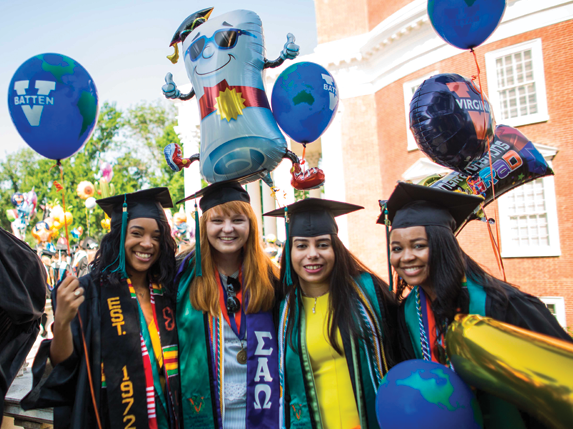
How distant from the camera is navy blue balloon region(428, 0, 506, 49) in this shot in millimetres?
2822

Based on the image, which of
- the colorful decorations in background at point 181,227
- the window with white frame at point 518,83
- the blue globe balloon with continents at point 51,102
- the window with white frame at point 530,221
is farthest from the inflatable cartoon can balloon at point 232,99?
the colorful decorations in background at point 181,227

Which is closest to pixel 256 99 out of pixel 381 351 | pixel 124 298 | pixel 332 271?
pixel 332 271

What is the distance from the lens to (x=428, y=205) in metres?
2.13

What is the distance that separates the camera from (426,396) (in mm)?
1341

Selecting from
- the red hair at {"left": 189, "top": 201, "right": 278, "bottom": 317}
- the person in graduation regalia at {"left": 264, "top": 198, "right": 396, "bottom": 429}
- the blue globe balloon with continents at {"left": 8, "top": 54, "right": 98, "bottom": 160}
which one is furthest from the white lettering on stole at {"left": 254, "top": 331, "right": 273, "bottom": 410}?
the blue globe balloon with continents at {"left": 8, "top": 54, "right": 98, "bottom": 160}

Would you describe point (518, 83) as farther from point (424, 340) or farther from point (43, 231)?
point (43, 231)

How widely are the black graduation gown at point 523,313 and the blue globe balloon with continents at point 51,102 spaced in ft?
7.62

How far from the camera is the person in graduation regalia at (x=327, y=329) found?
2107 millimetres

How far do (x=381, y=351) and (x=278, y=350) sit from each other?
0.59 meters

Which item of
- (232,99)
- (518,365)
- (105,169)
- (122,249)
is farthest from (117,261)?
(105,169)

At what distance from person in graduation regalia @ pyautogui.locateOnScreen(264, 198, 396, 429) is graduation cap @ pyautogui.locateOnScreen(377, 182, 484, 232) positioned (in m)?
0.45

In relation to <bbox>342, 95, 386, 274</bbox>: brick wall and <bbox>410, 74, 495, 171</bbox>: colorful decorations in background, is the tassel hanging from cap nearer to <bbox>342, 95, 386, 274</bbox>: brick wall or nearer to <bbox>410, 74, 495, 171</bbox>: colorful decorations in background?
<bbox>410, 74, 495, 171</bbox>: colorful decorations in background

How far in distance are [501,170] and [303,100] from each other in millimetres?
1848

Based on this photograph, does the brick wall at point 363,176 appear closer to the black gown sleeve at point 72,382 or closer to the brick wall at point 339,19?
the brick wall at point 339,19
